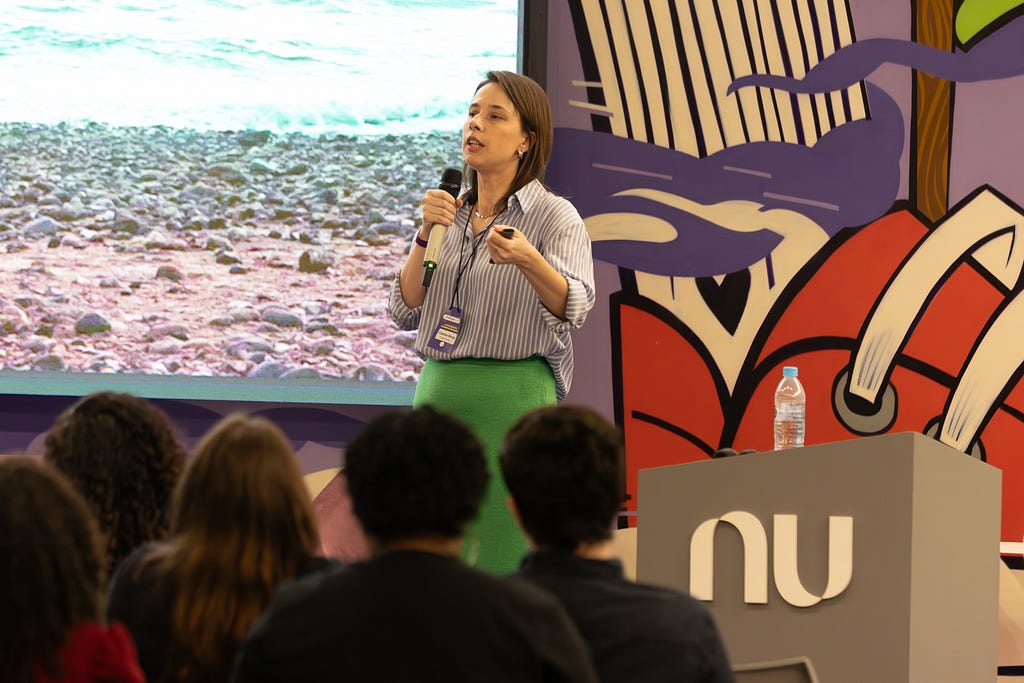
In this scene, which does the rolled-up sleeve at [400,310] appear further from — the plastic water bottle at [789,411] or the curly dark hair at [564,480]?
the curly dark hair at [564,480]

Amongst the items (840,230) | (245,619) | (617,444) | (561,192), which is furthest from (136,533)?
(840,230)

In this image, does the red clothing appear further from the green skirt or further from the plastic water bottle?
the plastic water bottle

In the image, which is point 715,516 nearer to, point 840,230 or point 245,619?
point 245,619

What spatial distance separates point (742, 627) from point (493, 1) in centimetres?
219

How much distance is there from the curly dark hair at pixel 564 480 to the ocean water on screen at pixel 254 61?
2343 mm

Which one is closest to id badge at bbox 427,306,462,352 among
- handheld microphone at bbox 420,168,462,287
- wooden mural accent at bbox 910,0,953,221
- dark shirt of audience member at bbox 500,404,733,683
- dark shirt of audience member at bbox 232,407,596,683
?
handheld microphone at bbox 420,168,462,287

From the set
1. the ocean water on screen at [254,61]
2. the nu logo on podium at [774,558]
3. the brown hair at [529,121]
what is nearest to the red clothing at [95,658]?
the nu logo on podium at [774,558]

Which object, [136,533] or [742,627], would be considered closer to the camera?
[136,533]

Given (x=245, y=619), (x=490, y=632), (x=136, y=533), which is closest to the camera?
(x=490, y=632)

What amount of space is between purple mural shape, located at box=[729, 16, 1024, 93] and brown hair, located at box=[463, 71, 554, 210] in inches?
42.3

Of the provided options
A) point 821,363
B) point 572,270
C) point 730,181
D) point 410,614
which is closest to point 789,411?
point 821,363

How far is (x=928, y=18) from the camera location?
3.87 meters

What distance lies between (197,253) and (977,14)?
2.62 m

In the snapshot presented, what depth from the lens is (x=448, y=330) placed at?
2875mm
